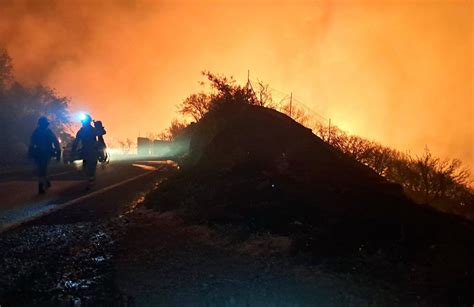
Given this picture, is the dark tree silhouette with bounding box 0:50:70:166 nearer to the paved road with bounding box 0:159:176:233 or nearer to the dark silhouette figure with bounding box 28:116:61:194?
the paved road with bounding box 0:159:176:233

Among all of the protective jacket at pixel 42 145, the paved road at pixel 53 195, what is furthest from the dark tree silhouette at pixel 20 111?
the protective jacket at pixel 42 145

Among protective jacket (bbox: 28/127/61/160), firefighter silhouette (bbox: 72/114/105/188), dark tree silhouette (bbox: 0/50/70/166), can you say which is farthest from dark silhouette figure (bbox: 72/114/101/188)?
dark tree silhouette (bbox: 0/50/70/166)

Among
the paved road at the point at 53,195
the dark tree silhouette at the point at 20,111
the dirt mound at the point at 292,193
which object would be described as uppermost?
the dark tree silhouette at the point at 20,111

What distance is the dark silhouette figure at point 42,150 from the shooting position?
1195 centimetres

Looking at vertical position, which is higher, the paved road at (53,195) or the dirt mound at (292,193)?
the dirt mound at (292,193)

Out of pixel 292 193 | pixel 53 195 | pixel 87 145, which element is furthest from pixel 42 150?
pixel 292 193

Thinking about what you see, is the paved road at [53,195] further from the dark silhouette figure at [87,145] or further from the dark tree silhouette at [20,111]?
the dark tree silhouette at [20,111]

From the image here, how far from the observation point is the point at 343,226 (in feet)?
21.8

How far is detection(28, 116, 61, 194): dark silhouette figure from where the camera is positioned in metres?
11.9

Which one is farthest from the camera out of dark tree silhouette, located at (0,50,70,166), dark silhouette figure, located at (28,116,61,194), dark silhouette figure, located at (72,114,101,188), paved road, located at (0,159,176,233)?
dark tree silhouette, located at (0,50,70,166)

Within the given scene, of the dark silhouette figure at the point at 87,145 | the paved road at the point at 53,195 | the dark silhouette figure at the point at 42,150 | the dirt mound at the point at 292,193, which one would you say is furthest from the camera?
the dark silhouette figure at the point at 87,145

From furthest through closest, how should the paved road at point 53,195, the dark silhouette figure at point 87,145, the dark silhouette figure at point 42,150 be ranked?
1. the dark silhouette figure at point 87,145
2. the dark silhouette figure at point 42,150
3. the paved road at point 53,195

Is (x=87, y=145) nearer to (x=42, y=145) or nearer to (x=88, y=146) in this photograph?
(x=88, y=146)

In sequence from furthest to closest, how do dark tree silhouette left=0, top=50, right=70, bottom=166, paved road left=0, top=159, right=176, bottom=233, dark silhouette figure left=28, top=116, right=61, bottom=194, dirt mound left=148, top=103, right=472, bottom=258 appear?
dark tree silhouette left=0, top=50, right=70, bottom=166
dark silhouette figure left=28, top=116, right=61, bottom=194
paved road left=0, top=159, right=176, bottom=233
dirt mound left=148, top=103, right=472, bottom=258
